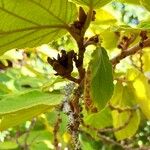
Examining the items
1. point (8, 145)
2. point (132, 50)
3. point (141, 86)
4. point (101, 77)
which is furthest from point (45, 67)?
point (101, 77)

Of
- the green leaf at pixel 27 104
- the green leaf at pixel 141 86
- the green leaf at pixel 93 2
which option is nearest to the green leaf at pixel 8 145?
the green leaf at pixel 141 86

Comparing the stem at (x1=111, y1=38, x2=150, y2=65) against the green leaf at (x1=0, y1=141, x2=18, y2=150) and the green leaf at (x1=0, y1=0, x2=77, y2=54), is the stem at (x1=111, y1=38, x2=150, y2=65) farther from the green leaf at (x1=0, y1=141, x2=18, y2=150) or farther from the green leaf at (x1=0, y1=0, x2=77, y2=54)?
the green leaf at (x1=0, y1=141, x2=18, y2=150)

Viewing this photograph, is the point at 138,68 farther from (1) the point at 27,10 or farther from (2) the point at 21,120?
(1) the point at 27,10

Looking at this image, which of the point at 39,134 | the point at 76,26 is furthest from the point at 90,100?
the point at 39,134

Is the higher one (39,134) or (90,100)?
(39,134)

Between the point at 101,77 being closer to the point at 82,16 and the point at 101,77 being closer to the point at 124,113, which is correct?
the point at 82,16

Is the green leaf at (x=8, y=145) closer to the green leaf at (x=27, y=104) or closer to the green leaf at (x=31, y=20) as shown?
the green leaf at (x=27, y=104)
